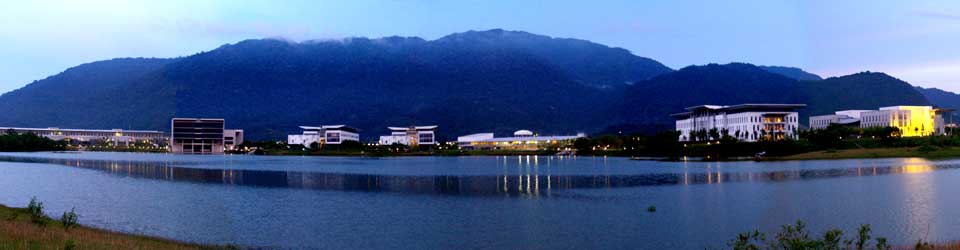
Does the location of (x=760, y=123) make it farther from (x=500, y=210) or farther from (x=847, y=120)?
(x=500, y=210)

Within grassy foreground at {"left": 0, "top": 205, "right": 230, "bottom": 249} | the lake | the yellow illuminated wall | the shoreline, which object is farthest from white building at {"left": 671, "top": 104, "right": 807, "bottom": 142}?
grassy foreground at {"left": 0, "top": 205, "right": 230, "bottom": 249}

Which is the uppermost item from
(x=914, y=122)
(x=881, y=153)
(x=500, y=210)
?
(x=914, y=122)

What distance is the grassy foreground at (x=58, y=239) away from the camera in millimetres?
19844

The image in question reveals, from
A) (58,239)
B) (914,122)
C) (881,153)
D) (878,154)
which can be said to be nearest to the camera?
(58,239)

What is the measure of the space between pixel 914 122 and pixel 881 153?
61215mm

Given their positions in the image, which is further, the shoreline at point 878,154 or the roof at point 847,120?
the roof at point 847,120

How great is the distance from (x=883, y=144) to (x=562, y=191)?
100120 millimetres

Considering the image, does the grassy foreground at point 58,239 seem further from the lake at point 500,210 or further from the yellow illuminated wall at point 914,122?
the yellow illuminated wall at point 914,122

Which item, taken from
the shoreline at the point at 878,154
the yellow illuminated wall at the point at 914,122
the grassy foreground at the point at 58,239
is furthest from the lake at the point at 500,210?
the yellow illuminated wall at the point at 914,122

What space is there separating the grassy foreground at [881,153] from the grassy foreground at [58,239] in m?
104

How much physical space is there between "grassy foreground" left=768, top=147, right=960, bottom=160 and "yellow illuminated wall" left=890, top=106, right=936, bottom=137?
50478mm

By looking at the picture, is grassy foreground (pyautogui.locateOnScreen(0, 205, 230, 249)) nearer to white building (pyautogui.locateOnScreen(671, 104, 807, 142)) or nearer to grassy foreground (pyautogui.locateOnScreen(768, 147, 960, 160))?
grassy foreground (pyautogui.locateOnScreen(768, 147, 960, 160))

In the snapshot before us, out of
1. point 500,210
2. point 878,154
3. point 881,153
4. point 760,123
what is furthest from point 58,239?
point 760,123

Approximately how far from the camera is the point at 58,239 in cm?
2177
